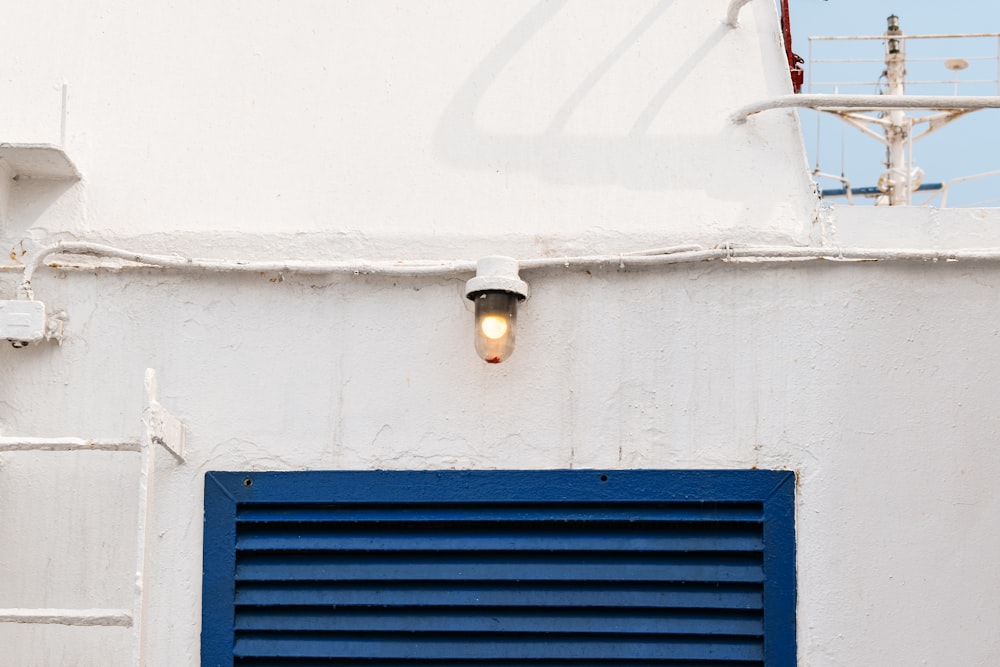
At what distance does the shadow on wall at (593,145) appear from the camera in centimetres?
451

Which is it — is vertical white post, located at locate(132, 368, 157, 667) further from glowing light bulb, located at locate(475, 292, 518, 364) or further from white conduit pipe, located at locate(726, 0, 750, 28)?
white conduit pipe, located at locate(726, 0, 750, 28)

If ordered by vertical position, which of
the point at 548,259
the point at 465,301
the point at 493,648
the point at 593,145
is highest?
the point at 593,145

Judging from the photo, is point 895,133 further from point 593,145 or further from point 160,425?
point 160,425

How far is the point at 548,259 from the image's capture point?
171 inches

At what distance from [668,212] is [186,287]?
1707 mm

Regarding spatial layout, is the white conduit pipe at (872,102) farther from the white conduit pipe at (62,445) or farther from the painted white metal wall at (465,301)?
the white conduit pipe at (62,445)

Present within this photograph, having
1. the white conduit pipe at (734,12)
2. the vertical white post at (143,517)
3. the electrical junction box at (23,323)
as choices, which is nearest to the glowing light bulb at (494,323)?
the vertical white post at (143,517)

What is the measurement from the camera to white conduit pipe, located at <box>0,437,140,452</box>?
3883 mm

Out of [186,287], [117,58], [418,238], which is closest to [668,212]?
[418,238]

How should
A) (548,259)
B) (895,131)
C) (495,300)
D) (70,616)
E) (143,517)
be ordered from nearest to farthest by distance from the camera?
(70,616)
(143,517)
(495,300)
(548,259)
(895,131)

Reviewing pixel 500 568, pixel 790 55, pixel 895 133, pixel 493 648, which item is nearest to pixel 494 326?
pixel 500 568

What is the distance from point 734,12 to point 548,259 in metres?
1.17

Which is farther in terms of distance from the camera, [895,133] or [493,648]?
[895,133]

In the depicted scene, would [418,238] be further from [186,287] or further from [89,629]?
[89,629]
